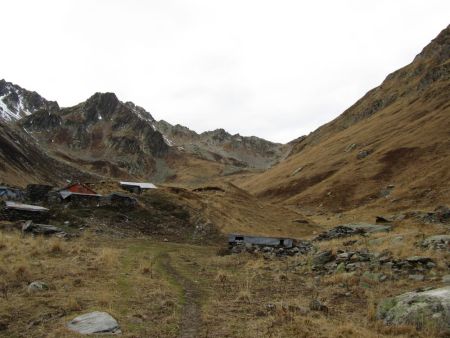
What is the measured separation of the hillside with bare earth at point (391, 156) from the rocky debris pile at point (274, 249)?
33.9 m

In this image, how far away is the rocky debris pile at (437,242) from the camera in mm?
24562

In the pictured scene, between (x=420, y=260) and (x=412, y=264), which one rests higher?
(x=420, y=260)

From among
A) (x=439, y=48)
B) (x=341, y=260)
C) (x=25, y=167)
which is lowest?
(x=341, y=260)

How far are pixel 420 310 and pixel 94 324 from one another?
31.3 ft

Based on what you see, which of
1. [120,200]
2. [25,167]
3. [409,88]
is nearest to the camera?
[120,200]

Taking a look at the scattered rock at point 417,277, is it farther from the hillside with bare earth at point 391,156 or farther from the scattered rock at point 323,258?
the hillside with bare earth at point 391,156

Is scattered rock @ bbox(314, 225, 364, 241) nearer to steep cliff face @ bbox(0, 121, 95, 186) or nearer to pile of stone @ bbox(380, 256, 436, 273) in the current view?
pile of stone @ bbox(380, 256, 436, 273)

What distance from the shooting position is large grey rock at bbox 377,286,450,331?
13219 mm

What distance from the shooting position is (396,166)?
90.1 metres

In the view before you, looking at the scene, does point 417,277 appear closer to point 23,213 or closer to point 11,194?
point 23,213

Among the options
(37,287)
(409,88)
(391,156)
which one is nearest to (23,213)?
(37,287)

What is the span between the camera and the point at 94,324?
13344mm

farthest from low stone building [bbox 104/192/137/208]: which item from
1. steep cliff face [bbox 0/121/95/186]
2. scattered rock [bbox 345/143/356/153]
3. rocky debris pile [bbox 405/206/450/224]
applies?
scattered rock [bbox 345/143/356/153]

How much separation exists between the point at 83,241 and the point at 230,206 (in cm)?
3109
